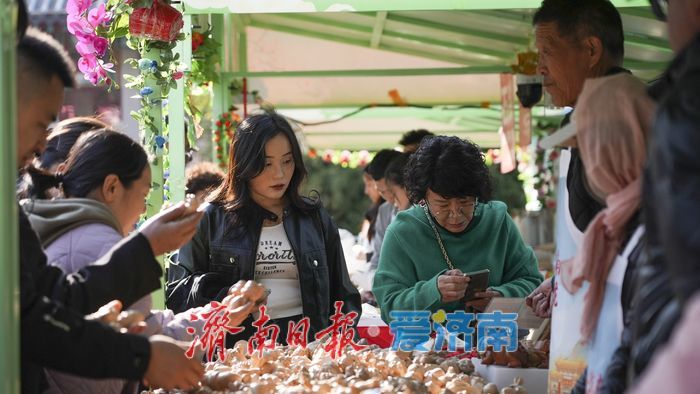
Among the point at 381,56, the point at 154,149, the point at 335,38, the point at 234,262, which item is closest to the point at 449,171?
the point at 234,262

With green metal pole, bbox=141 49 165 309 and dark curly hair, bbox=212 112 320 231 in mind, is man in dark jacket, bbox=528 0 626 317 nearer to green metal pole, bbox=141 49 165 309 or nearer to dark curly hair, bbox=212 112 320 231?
dark curly hair, bbox=212 112 320 231

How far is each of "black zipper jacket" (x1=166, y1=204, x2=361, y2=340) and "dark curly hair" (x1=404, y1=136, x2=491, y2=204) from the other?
0.41m

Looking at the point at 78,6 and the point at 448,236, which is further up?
the point at 78,6

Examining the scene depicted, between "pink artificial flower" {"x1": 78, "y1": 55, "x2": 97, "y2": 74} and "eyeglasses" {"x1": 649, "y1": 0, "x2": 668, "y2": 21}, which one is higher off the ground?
"eyeglasses" {"x1": 649, "y1": 0, "x2": 668, "y2": 21}

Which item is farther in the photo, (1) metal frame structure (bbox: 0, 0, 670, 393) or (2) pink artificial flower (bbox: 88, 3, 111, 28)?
(2) pink artificial flower (bbox: 88, 3, 111, 28)

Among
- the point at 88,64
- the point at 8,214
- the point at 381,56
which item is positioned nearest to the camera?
the point at 8,214

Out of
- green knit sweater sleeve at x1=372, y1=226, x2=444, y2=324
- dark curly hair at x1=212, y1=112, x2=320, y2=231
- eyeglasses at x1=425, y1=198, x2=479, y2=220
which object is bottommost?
green knit sweater sleeve at x1=372, y1=226, x2=444, y2=324

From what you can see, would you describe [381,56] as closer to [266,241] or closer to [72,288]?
[266,241]

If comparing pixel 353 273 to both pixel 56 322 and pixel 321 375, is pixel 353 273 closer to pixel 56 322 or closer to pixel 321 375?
pixel 321 375

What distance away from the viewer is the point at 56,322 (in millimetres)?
1843

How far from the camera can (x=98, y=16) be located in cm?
355

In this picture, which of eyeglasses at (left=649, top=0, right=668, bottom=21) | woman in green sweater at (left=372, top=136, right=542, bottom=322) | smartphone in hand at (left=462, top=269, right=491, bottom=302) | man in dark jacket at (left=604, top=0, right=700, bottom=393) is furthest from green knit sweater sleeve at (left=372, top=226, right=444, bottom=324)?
man in dark jacket at (left=604, top=0, right=700, bottom=393)

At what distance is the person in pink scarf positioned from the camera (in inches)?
71.9

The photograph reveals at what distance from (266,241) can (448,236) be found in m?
0.65
